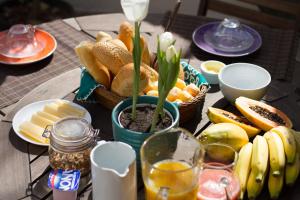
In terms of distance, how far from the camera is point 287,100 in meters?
1.53

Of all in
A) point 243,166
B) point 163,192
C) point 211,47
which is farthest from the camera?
point 211,47

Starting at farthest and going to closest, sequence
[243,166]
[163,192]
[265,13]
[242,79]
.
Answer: [265,13] → [242,79] → [243,166] → [163,192]

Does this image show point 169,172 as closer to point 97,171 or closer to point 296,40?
point 97,171

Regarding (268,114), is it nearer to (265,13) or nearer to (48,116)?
(48,116)

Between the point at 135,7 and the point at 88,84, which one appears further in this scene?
the point at 88,84

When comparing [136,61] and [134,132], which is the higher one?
[136,61]

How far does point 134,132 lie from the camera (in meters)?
1.13

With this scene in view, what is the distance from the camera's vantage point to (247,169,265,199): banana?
1108mm

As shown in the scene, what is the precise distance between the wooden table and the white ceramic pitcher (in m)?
0.13

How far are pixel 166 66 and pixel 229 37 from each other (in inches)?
33.4

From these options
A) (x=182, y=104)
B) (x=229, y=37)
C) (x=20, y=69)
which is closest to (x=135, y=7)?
(x=182, y=104)

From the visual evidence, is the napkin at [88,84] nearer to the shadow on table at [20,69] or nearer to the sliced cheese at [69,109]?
the sliced cheese at [69,109]

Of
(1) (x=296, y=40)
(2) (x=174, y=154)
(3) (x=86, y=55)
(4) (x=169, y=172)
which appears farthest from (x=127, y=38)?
(1) (x=296, y=40)

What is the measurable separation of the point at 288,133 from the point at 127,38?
1.82ft
